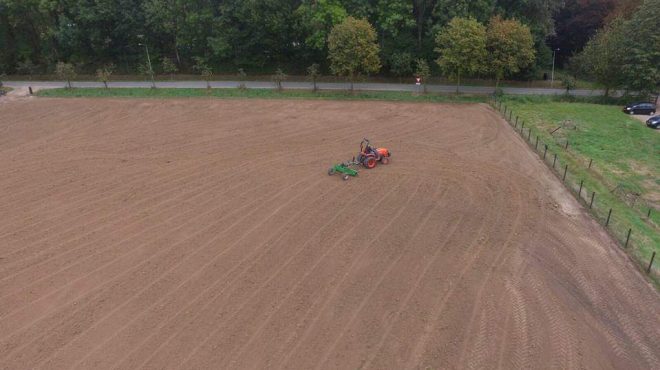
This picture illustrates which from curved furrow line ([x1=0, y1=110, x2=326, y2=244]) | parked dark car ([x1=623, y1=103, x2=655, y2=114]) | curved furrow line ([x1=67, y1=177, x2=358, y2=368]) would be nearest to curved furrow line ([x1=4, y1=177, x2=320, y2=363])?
curved furrow line ([x1=67, y1=177, x2=358, y2=368])

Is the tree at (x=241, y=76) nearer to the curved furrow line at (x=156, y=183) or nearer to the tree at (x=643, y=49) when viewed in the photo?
the curved furrow line at (x=156, y=183)

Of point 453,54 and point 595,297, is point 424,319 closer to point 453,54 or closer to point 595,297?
point 595,297

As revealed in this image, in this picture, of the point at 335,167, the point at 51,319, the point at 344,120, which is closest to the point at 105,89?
the point at 344,120

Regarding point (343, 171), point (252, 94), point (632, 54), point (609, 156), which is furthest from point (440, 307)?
point (632, 54)

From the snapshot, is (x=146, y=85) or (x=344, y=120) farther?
(x=146, y=85)

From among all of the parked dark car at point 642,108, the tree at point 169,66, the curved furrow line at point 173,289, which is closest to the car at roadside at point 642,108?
the parked dark car at point 642,108

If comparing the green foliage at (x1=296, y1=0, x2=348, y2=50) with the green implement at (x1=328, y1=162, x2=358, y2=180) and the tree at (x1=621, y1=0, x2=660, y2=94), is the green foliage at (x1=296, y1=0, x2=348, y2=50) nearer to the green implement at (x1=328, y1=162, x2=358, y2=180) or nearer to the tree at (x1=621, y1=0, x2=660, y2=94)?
the green implement at (x1=328, y1=162, x2=358, y2=180)

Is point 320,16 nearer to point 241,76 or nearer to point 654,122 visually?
point 241,76
